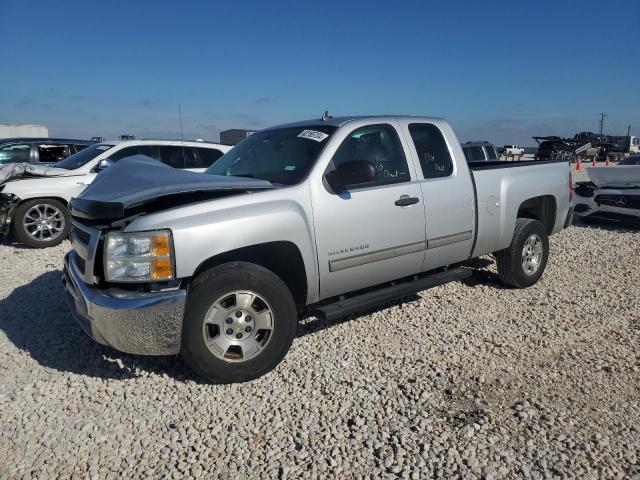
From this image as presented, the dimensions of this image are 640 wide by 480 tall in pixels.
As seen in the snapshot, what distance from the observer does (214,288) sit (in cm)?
319

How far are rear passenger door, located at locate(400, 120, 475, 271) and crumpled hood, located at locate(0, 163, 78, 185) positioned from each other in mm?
6154

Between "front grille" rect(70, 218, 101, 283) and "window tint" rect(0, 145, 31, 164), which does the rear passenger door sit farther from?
"window tint" rect(0, 145, 31, 164)

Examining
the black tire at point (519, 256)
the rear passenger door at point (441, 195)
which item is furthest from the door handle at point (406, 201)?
the black tire at point (519, 256)

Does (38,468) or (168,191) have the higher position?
(168,191)

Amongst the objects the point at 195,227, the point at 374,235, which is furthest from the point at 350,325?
the point at 195,227

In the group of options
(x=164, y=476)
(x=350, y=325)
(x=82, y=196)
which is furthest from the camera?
(x=350, y=325)

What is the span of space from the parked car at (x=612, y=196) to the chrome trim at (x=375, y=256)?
6737 mm

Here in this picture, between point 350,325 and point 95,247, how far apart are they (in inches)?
90.7

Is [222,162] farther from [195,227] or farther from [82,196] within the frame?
[195,227]

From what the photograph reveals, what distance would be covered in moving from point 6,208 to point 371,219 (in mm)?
6353

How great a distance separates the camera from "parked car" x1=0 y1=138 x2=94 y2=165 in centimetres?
1096

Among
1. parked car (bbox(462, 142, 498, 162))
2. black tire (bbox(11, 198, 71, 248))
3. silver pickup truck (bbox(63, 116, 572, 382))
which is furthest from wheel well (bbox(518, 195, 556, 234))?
parked car (bbox(462, 142, 498, 162))

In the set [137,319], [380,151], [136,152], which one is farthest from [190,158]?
[137,319]

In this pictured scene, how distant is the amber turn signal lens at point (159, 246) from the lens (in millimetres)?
3021
